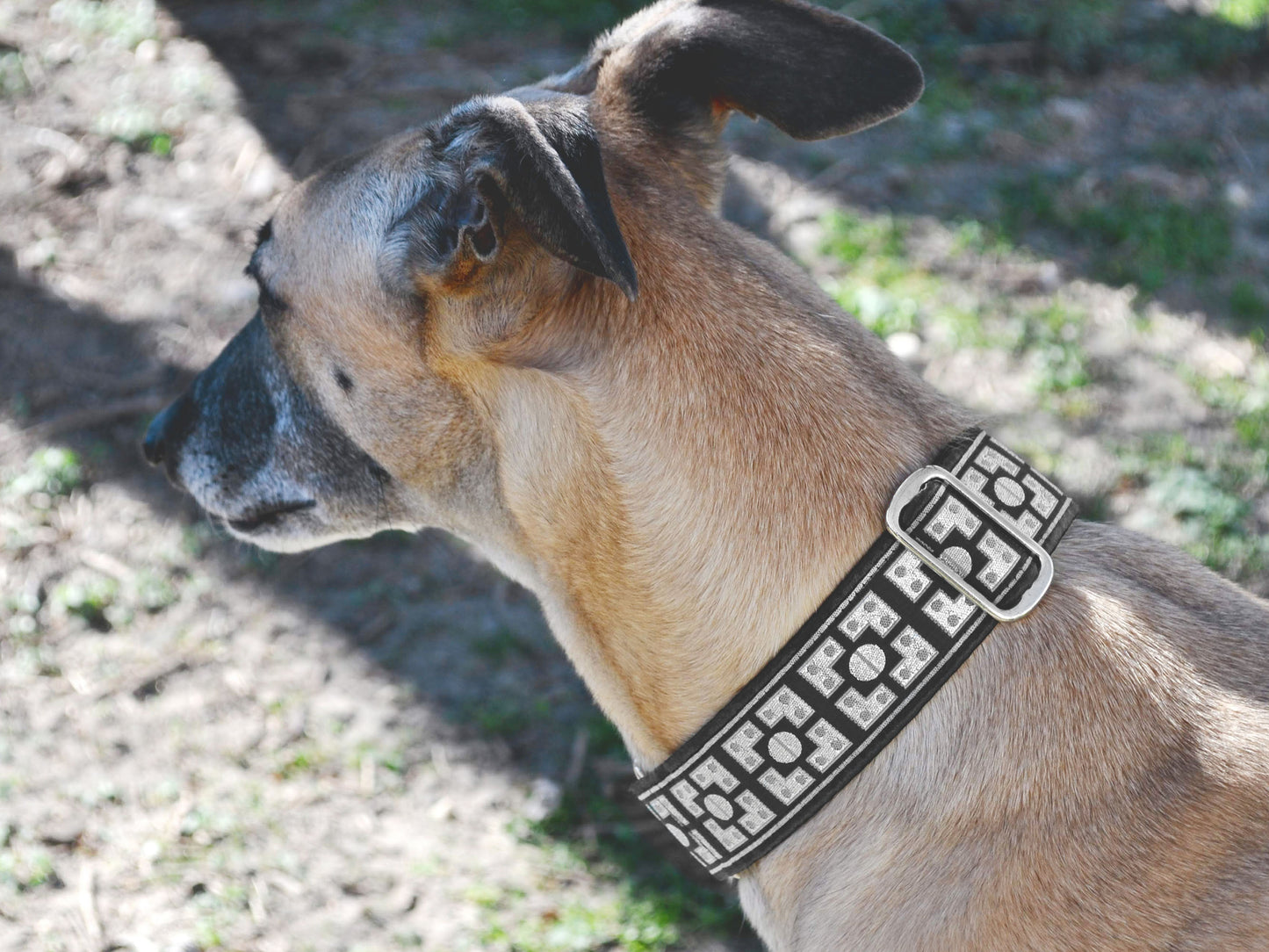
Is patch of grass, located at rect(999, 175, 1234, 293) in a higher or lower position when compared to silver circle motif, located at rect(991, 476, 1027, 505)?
lower

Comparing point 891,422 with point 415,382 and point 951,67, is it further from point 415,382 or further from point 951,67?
point 951,67

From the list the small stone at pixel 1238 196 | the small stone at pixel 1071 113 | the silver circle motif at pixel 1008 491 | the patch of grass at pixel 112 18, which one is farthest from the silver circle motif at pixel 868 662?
the patch of grass at pixel 112 18

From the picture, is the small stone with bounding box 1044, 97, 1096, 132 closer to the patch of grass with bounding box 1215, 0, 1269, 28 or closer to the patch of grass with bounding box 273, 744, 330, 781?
the patch of grass with bounding box 1215, 0, 1269, 28

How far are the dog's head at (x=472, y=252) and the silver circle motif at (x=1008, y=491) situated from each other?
0.71 meters

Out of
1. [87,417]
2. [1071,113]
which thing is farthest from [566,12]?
[87,417]

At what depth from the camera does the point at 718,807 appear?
2119 mm

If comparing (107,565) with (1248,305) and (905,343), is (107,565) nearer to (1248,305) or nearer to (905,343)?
(905,343)

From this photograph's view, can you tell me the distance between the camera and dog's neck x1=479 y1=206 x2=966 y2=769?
2.04m

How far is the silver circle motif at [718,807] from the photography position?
2100 mm

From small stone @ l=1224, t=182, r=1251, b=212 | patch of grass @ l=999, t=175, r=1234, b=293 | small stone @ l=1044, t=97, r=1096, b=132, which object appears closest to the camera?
patch of grass @ l=999, t=175, r=1234, b=293

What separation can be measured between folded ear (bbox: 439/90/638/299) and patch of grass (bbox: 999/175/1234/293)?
408 cm

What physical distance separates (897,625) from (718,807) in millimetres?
513

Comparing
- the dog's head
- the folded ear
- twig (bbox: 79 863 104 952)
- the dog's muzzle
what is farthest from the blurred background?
the folded ear

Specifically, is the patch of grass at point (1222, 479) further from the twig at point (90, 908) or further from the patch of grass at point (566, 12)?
the patch of grass at point (566, 12)
